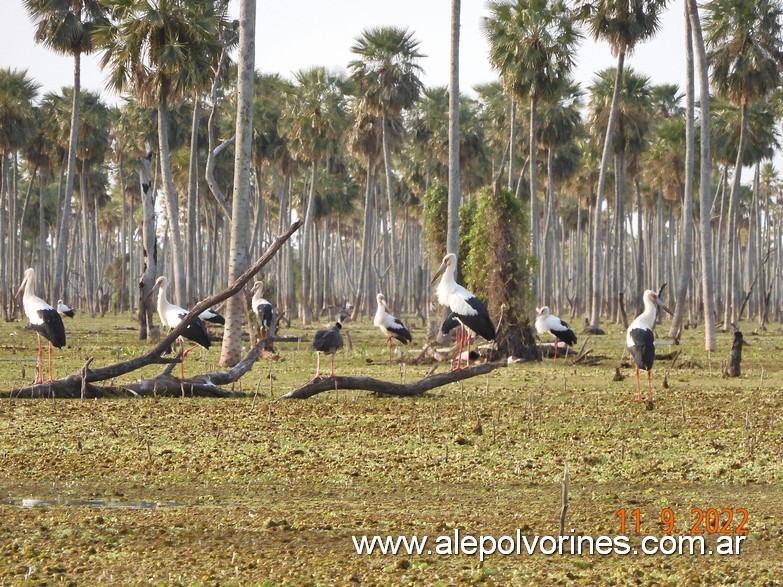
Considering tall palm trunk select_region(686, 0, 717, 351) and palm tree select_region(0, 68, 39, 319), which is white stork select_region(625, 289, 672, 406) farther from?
palm tree select_region(0, 68, 39, 319)

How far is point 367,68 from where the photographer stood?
1921 inches

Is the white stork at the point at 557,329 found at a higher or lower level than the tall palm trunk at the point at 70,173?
lower

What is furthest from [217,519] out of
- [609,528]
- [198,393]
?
[198,393]

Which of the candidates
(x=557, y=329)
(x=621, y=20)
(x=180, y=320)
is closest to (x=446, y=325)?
(x=180, y=320)

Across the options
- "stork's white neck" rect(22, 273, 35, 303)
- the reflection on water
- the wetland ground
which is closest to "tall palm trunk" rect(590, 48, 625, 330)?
the wetland ground

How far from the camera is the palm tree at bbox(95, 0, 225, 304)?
2986cm

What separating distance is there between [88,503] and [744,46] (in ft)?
112

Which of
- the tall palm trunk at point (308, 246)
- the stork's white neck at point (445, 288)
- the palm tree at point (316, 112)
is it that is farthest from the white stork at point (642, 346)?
the tall palm trunk at point (308, 246)

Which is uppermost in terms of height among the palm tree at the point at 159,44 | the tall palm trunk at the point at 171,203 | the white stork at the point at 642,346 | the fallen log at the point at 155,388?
the palm tree at the point at 159,44

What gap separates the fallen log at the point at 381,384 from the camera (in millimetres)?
15461

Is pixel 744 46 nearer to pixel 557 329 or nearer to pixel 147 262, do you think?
pixel 557 329

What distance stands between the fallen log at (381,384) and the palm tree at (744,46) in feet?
85.4

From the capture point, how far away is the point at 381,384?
1591cm

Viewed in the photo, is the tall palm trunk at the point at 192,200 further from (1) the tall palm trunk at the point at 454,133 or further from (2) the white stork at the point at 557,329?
(2) the white stork at the point at 557,329
